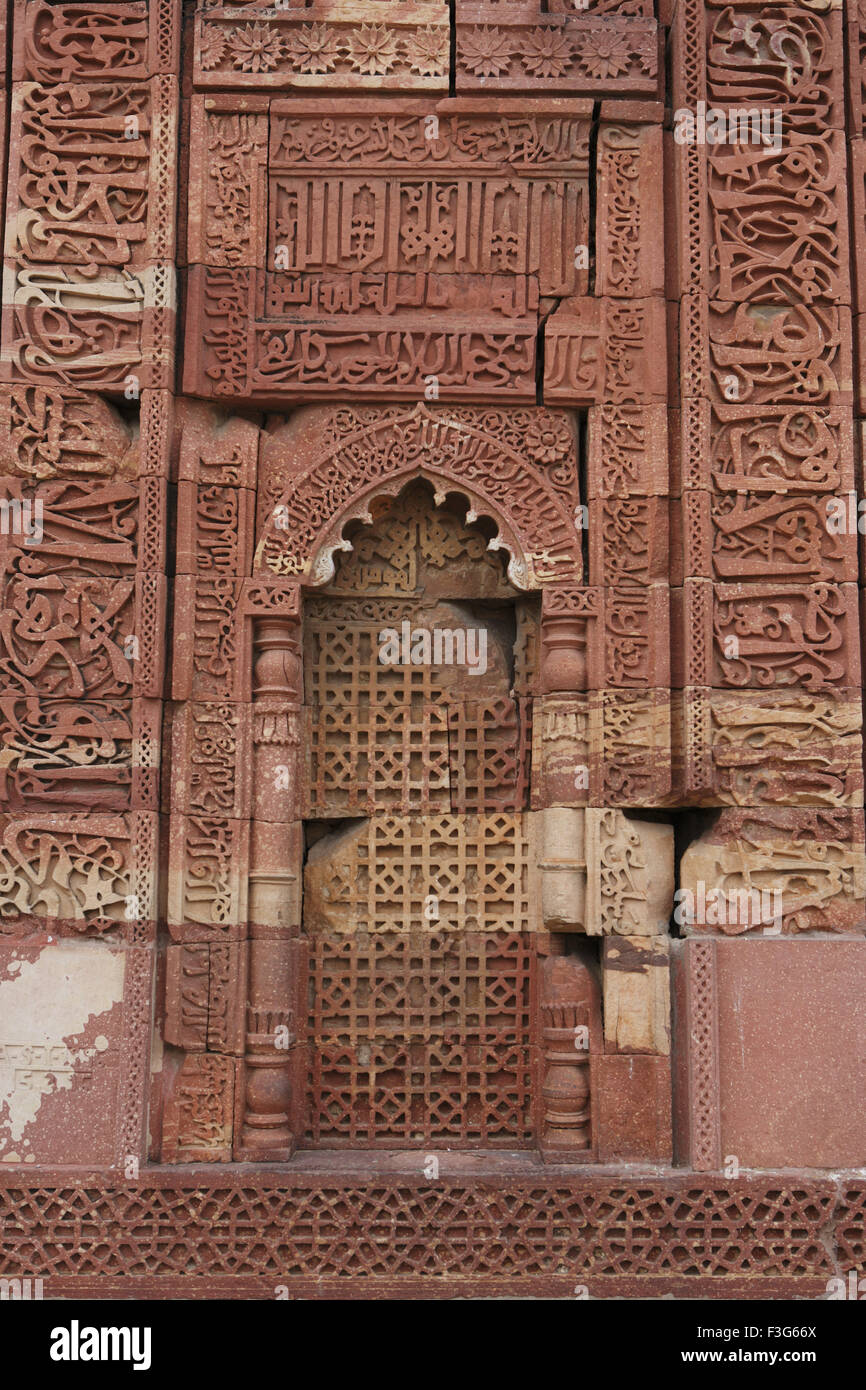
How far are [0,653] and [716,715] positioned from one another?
10.9 feet

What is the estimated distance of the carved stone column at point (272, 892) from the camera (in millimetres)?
5660

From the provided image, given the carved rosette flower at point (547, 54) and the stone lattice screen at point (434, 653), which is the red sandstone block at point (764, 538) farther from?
the carved rosette flower at point (547, 54)

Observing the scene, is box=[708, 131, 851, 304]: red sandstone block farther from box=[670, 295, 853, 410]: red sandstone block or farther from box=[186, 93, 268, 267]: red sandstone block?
box=[186, 93, 268, 267]: red sandstone block

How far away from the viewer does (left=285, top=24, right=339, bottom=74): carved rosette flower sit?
6.11 metres

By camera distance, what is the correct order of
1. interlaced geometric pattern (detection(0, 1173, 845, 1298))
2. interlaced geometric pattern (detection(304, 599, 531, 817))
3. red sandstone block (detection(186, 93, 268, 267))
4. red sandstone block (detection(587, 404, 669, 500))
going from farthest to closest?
interlaced geometric pattern (detection(304, 599, 531, 817)), red sandstone block (detection(186, 93, 268, 267)), red sandstone block (detection(587, 404, 669, 500)), interlaced geometric pattern (detection(0, 1173, 845, 1298))

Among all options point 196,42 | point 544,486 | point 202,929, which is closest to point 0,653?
point 202,929

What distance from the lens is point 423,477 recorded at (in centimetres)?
602

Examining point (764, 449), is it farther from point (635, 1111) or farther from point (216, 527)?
point (635, 1111)

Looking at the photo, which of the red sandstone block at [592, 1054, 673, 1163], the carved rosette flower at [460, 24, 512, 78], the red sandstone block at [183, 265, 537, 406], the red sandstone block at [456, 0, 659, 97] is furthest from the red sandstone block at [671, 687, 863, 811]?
the carved rosette flower at [460, 24, 512, 78]

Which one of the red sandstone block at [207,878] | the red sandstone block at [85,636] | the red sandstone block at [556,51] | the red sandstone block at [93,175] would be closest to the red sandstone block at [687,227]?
the red sandstone block at [556,51]

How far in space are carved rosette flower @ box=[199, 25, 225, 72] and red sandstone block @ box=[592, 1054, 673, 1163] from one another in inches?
202

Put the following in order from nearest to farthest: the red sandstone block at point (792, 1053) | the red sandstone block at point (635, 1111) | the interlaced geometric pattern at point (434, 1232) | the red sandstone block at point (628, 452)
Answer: the interlaced geometric pattern at point (434, 1232)
the red sandstone block at point (792, 1053)
the red sandstone block at point (635, 1111)
the red sandstone block at point (628, 452)

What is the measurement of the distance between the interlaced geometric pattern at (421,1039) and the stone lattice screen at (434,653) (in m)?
0.02
